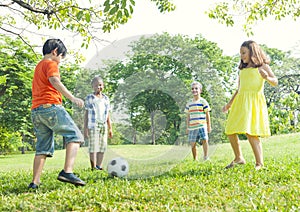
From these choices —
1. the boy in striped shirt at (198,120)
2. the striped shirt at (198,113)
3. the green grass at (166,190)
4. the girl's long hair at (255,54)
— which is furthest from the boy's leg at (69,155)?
the girl's long hair at (255,54)

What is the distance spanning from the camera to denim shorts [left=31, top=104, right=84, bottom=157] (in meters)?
4.73

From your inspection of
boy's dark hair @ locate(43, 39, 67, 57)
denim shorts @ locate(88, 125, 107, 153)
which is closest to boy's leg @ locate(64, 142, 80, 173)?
boy's dark hair @ locate(43, 39, 67, 57)

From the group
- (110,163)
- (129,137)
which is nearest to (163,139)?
(129,137)

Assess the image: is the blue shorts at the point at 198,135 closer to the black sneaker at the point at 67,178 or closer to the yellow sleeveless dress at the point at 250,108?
the yellow sleeveless dress at the point at 250,108

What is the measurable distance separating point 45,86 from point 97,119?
1.55m

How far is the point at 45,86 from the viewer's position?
4.78 metres

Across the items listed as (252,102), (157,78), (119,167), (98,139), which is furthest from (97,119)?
(252,102)

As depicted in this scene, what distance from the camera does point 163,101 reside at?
539cm

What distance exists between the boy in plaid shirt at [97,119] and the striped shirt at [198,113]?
4.21ft

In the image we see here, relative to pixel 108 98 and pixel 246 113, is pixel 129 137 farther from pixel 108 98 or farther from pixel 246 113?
pixel 246 113

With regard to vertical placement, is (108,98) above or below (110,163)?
above

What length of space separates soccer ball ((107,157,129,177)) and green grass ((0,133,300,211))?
83mm

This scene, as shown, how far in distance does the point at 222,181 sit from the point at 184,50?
77.5 inches

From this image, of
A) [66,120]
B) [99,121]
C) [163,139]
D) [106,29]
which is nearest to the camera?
[66,120]
